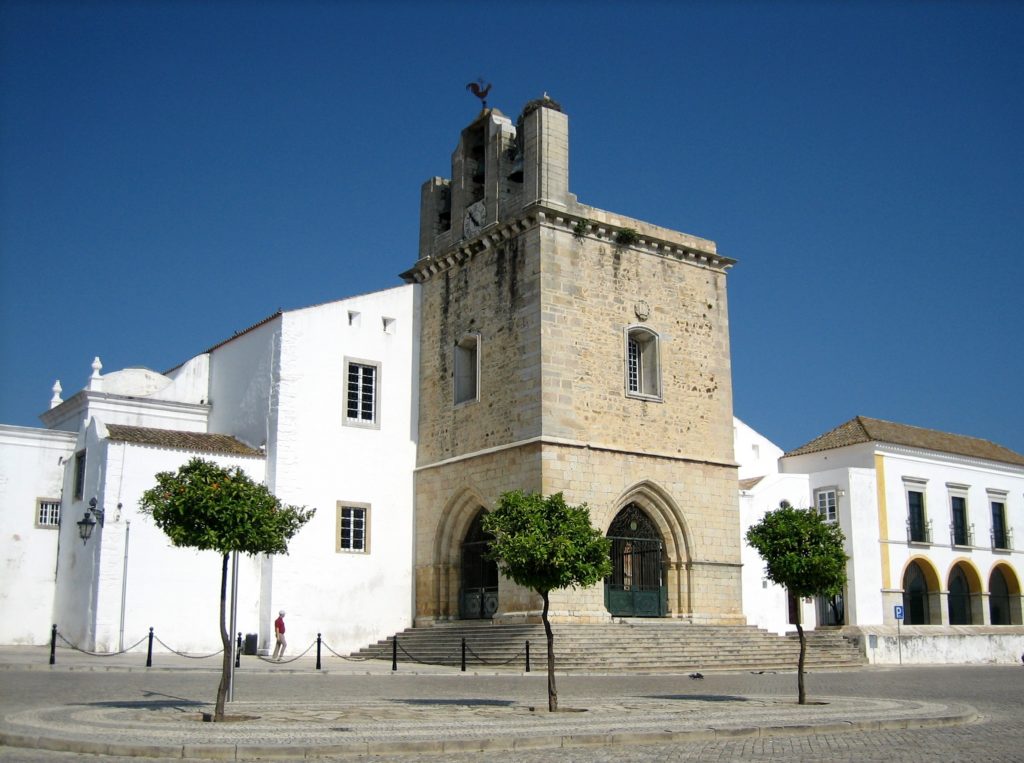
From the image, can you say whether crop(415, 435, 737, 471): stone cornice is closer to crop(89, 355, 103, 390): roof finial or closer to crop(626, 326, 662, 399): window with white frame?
crop(626, 326, 662, 399): window with white frame

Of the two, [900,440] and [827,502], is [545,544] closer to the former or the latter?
[827,502]

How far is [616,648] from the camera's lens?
23.2 m

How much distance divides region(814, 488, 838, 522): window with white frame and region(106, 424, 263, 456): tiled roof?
56.9 ft

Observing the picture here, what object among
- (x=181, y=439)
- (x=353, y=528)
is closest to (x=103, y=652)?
(x=181, y=439)

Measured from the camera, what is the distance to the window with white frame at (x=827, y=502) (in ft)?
111

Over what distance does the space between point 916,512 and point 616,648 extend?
16.6 m

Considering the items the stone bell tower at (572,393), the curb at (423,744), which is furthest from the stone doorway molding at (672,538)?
the curb at (423,744)

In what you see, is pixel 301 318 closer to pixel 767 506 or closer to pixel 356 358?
pixel 356 358

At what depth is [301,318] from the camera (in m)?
27.8

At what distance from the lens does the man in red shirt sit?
24891mm

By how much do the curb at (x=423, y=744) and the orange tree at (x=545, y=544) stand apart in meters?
3.64

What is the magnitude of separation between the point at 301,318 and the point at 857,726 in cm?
1870

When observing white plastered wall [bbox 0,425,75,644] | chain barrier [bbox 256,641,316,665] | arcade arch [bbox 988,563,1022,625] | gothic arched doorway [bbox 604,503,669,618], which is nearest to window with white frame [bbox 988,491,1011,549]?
arcade arch [bbox 988,563,1022,625]

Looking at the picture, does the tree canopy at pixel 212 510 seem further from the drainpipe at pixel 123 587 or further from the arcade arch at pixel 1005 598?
the arcade arch at pixel 1005 598
